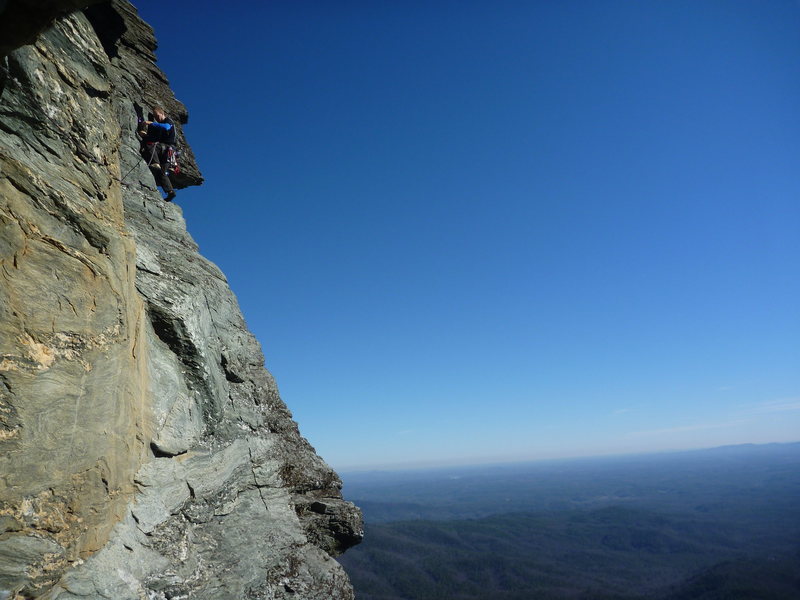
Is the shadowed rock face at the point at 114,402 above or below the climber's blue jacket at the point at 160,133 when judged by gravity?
below

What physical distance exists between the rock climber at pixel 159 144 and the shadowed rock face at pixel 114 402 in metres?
1.06

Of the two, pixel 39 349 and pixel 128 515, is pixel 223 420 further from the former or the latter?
pixel 39 349

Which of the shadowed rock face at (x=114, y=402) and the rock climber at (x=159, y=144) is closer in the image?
the shadowed rock face at (x=114, y=402)

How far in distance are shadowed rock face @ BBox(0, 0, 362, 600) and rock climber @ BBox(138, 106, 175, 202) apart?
106cm

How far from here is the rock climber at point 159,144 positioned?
1538cm

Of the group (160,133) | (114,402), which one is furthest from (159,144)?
(114,402)

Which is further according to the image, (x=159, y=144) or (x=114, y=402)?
(x=159, y=144)

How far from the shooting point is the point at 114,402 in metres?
8.29

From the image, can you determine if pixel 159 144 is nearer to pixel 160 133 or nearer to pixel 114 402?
pixel 160 133

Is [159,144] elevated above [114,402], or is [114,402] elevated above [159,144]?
[159,144]

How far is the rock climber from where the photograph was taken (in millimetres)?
15375

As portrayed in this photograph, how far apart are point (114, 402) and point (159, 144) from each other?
428 inches

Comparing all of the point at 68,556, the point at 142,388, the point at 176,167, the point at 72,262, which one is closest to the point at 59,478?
the point at 68,556

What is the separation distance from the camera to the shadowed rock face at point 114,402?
22.0ft
